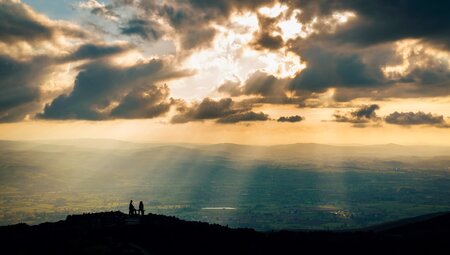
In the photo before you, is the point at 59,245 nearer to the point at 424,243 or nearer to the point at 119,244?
the point at 119,244

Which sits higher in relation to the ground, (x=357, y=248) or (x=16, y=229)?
(x=16, y=229)

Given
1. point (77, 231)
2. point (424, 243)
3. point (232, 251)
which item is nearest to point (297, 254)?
point (232, 251)

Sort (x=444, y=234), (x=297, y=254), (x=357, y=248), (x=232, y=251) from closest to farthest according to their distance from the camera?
(x=232, y=251)
(x=297, y=254)
(x=357, y=248)
(x=444, y=234)

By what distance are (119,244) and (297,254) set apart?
1056 inches

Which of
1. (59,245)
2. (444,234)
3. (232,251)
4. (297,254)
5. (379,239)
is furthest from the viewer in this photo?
(444,234)

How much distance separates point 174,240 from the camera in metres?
61.6

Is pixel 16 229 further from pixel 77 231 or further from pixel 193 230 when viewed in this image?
pixel 193 230

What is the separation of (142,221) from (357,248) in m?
35.3

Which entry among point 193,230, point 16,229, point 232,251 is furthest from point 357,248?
point 16,229

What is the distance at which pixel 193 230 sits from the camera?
68.2m

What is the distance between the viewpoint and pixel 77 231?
63250mm

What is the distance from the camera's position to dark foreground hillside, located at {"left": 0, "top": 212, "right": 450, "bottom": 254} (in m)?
54.3

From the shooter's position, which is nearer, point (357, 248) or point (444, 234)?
point (357, 248)

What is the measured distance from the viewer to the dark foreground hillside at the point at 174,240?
54.3m
